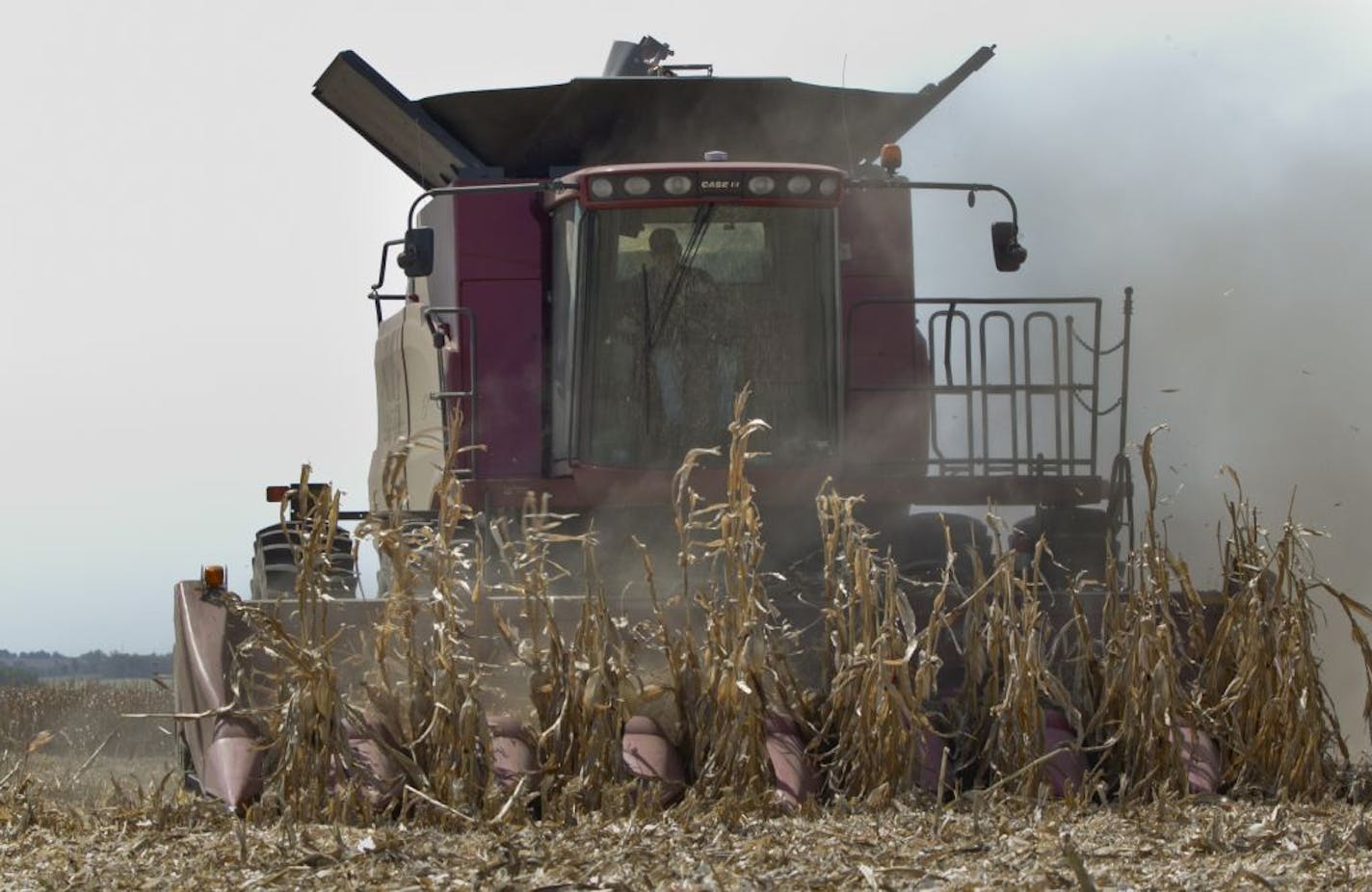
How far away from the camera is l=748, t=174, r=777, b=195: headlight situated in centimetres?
787

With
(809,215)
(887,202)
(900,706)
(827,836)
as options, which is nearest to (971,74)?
(887,202)

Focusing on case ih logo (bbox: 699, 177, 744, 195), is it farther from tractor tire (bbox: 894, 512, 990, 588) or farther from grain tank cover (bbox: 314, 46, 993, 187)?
tractor tire (bbox: 894, 512, 990, 588)

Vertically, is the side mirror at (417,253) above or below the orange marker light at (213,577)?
above

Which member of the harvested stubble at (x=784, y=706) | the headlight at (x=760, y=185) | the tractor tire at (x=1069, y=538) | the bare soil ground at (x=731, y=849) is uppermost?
the headlight at (x=760, y=185)

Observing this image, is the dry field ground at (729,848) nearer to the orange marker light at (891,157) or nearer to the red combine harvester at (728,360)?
the red combine harvester at (728,360)

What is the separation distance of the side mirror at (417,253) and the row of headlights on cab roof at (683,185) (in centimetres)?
71

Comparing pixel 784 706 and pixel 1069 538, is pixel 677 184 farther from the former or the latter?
pixel 784 706

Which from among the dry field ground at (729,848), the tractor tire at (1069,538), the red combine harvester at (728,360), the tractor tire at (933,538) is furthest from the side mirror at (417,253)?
the dry field ground at (729,848)

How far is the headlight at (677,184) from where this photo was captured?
7.83 meters

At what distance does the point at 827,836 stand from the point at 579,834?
649 millimetres

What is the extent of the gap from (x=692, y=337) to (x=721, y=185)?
0.64m

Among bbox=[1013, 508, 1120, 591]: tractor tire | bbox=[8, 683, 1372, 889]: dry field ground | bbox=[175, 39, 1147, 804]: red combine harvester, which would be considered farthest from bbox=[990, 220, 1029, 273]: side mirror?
bbox=[8, 683, 1372, 889]: dry field ground

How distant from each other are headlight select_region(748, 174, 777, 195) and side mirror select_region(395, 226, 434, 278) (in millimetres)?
1325

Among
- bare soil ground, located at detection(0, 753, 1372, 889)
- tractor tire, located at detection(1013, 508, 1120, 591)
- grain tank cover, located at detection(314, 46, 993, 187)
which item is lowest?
bare soil ground, located at detection(0, 753, 1372, 889)
